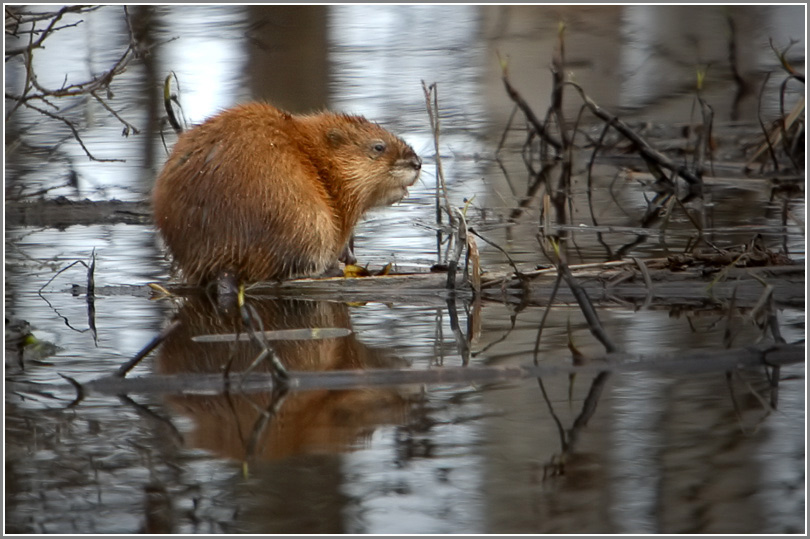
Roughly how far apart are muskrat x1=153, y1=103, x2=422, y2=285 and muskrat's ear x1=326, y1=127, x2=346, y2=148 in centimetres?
6

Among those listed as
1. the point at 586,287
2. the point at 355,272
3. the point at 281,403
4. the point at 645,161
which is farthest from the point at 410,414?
the point at 645,161

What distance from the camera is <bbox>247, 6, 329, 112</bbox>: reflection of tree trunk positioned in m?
9.56

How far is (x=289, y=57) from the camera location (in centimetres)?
1152

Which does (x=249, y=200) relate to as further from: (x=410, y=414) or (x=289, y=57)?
(x=289, y=57)

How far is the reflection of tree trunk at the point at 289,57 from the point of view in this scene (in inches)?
377

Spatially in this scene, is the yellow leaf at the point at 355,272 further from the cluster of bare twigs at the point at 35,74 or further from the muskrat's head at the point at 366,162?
the cluster of bare twigs at the point at 35,74

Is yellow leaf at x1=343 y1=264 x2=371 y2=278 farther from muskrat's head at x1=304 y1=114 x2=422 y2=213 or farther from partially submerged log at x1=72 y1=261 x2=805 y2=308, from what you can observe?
muskrat's head at x1=304 y1=114 x2=422 y2=213

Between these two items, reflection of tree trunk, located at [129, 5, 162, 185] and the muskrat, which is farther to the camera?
reflection of tree trunk, located at [129, 5, 162, 185]

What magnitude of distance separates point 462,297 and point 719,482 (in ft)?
6.01

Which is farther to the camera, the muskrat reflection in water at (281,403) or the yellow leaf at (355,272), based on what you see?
the yellow leaf at (355,272)

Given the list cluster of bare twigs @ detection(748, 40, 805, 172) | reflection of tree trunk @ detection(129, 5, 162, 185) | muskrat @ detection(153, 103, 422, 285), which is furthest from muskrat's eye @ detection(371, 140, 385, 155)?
cluster of bare twigs @ detection(748, 40, 805, 172)

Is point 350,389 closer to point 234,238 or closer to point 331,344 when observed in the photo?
point 331,344

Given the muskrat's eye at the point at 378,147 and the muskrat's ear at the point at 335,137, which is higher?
the muskrat's ear at the point at 335,137

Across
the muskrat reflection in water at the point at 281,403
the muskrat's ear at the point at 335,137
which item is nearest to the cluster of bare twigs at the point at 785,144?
the muskrat's ear at the point at 335,137
